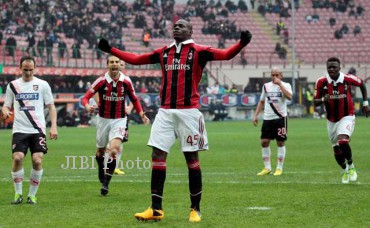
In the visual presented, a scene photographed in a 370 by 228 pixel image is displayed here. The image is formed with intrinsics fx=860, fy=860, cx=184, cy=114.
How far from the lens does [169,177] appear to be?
17.4 meters

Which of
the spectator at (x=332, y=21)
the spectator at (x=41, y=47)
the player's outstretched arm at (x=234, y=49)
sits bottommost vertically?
the spectator at (x=41, y=47)

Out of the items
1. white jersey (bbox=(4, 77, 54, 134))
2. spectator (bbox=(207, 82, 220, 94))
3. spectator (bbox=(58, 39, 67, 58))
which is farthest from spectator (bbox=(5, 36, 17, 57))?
white jersey (bbox=(4, 77, 54, 134))

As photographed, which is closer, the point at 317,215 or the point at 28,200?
the point at 317,215

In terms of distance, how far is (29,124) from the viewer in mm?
12852

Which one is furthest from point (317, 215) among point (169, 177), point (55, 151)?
point (55, 151)

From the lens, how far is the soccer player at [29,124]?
41.9 feet

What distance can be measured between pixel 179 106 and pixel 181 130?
308mm

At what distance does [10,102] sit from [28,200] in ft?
5.01

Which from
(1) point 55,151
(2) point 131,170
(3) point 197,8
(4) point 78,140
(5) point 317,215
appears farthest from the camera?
(3) point 197,8

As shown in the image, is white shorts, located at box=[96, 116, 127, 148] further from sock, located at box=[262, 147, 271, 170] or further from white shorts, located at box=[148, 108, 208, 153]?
sock, located at box=[262, 147, 271, 170]

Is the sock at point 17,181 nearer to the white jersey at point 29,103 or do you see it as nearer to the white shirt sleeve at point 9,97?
the white jersey at point 29,103

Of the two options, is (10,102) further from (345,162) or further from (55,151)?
(55,151)

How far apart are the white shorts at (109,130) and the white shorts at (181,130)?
4126 mm

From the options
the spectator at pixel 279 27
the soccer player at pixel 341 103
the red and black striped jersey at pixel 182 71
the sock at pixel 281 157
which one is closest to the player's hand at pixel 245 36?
the red and black striped jersey at pixel 182 71
